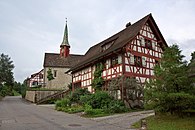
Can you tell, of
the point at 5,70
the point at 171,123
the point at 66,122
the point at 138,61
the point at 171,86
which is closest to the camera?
the point at 171,123

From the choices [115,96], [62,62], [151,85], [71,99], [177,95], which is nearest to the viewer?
[177,95]

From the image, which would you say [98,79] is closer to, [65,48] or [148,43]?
[148,43]

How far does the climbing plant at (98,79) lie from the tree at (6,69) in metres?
31.4

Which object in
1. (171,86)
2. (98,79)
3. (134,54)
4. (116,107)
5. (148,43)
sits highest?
(148,43)

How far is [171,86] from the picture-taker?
48.6 ft

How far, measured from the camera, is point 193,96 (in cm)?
1371

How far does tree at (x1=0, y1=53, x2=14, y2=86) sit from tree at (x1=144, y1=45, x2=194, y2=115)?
44818 mm

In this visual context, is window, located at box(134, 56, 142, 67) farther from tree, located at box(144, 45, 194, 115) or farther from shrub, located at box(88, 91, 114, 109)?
tree, located at box(144, 45, 194, 115)

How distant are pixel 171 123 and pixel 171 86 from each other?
2455 millimetres

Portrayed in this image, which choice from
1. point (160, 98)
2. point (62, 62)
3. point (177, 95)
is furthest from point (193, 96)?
point (62, 62)

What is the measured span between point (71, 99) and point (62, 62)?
90.3ft

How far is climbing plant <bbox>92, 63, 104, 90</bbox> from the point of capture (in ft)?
92.9

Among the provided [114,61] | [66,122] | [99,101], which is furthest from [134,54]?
[66,122]

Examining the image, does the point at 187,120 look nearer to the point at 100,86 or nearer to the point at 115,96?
the point at 115,96
